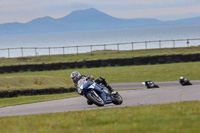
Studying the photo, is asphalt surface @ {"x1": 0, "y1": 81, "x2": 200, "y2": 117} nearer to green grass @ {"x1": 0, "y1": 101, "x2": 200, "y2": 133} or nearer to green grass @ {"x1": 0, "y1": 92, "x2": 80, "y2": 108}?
green grass @ {"x1": 0, "y1": 92, "x2": 80, "y2": 108}

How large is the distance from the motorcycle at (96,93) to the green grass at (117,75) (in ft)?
29.8

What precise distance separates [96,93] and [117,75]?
60.8ft

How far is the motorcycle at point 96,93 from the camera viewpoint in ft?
44.8

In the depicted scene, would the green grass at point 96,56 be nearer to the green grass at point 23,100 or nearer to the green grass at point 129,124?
the green grass at point 23,100

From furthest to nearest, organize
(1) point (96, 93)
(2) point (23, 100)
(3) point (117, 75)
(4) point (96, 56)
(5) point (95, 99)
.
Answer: (4) point (96, 56)
(3) point (117, 75)
(2) point (23, 100)
(1) point (96, 93)
(5) point (95, 99)

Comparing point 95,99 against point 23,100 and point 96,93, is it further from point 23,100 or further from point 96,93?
point 23,100

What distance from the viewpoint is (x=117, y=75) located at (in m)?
32.4

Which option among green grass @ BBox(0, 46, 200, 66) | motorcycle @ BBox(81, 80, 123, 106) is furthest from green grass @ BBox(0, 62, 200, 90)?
motorcycle @ BBox(81, 80, 123, 106)

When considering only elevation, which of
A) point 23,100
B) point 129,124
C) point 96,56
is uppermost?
point 96,56

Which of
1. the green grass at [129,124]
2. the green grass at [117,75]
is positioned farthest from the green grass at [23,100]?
the green grass at [129,124]

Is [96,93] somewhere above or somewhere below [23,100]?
above

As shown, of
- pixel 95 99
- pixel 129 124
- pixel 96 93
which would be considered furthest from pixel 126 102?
pixel 129 124

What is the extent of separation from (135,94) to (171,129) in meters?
10.8

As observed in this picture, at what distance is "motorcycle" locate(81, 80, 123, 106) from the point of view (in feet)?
44.8
